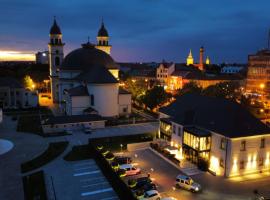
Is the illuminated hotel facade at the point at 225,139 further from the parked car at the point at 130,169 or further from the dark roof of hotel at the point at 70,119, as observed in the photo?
the dark roof of hotel at the point at 70,119

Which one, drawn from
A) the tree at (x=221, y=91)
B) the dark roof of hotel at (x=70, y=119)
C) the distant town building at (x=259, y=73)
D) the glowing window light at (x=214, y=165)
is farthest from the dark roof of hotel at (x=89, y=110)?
the distant town building at (x=259, y=73)

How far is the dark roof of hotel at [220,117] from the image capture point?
108ft

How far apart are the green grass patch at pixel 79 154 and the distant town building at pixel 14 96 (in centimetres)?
4297

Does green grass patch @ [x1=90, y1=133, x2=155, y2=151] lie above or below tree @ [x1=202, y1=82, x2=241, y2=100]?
below

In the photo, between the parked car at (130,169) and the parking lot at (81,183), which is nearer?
the parking lot at (81,183)

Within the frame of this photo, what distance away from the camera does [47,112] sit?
70.1 m

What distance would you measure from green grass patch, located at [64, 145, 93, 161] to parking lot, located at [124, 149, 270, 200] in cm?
812

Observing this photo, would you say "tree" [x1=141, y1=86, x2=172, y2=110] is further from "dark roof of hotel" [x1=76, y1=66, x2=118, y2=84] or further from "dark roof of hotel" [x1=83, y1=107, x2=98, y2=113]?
"dark roof of hotel" [x1=83, y1=107, x2=98, y2=113]

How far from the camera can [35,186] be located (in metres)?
29.7

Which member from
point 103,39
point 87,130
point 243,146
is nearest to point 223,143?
point 243,146

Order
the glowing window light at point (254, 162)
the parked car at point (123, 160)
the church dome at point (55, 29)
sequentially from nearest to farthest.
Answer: the glowing window light at point (254, 162), the parked car at point (123, 160), the church dome at point (55, 29)

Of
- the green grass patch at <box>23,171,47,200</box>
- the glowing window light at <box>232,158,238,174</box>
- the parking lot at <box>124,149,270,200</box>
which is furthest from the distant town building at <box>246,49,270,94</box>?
the green grass patch at <box>23,171,47,200</box>

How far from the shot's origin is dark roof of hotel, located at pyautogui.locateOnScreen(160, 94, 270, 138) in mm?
32906

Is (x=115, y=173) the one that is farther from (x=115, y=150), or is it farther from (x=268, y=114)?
(x=268, y=114)
